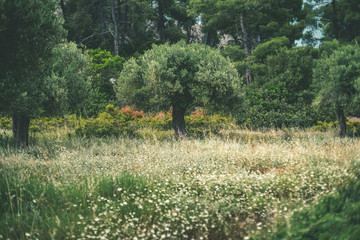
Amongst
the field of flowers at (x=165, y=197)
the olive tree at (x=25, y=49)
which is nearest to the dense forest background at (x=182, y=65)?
the olive tree at (x=25, y=49)

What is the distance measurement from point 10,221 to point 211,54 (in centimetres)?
1021

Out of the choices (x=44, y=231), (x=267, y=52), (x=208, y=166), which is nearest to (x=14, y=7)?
(x=44, y=231)

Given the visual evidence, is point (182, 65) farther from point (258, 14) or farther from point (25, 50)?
point (258, 14)

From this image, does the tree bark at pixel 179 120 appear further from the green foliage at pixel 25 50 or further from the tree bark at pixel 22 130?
the tree bark at pixel 22 130

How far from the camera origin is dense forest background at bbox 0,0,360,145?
738cm

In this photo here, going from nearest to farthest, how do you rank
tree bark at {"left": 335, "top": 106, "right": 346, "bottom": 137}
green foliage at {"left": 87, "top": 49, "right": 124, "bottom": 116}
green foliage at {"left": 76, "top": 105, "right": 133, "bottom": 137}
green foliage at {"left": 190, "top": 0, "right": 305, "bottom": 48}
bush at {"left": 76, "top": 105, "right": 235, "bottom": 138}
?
A: green foliage at {"left": 76, "top": 105, "right": 133, "bottom": 137}, bush at {"left": 76, "top": 105, "right": 235, "bottom": 138}, tree bark at {"left": 335, "top": 106, "right": 346, "bottom": 137}, green foliage at {"left": 87, "top": 49, "right": 124, "bottom": 116}, green foliage at {"left": 190, "top": 0, "right": 305, "bottom": 48}

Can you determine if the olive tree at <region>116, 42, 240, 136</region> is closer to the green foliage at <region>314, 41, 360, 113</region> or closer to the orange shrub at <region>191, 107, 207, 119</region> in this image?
the orange shrub at <region>191, 107, 207, 119</region>

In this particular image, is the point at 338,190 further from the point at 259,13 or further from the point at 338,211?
the point at 259,13

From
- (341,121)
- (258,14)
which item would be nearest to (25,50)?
(341,121)

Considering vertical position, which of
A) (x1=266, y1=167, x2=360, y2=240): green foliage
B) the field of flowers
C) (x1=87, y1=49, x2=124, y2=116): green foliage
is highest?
(x1=87, y1=49, x2=124, y2=116): green foliage

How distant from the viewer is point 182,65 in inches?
476

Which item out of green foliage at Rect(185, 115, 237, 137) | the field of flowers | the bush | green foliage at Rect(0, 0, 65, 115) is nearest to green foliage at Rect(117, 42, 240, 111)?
the bush

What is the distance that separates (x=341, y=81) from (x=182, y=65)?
7.62 meters

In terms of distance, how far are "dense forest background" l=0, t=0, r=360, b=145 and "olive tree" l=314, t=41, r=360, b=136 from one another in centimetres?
5
